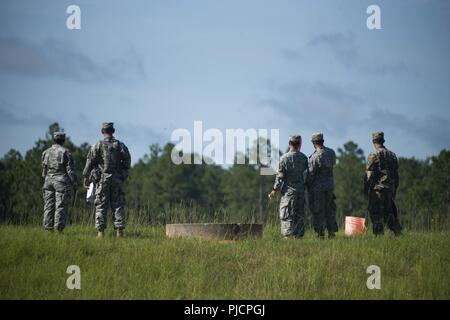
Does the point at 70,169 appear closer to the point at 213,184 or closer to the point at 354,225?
the point at 354,225

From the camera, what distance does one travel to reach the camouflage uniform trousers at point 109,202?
54.1 feet

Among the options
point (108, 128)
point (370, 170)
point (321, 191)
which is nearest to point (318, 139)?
point (321, 191)

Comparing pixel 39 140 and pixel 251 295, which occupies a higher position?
pixel 39 140

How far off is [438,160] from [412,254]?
5410 centimetres

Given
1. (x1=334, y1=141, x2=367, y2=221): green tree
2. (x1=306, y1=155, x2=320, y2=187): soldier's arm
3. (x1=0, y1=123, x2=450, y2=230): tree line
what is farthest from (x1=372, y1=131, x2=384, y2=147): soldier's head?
(x1=334, y1=141, x2=367, y2=221): green tree

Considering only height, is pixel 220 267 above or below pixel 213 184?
below

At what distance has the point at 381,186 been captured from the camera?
1703cm

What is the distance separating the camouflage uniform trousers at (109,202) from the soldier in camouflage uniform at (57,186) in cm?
68

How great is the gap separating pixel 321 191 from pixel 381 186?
1377mm

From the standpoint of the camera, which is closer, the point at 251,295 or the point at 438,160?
the point at 251,295
